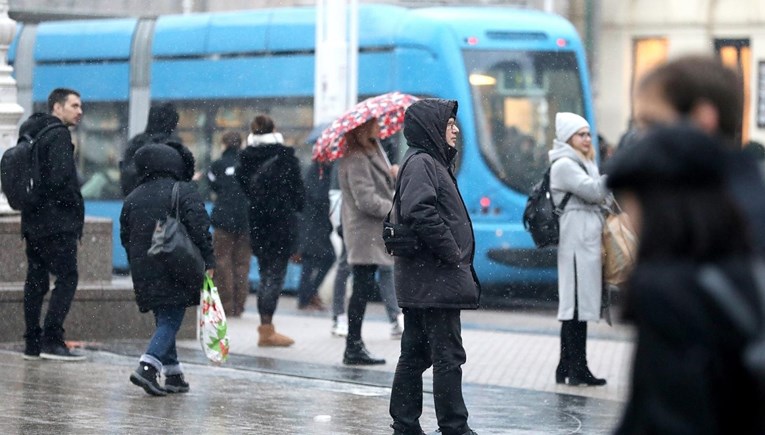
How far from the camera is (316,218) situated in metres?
14.7

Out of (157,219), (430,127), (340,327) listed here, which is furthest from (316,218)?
(430,127)

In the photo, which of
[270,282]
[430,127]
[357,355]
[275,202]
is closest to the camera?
[430,127]

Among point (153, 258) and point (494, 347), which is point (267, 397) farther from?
point (494, 347)

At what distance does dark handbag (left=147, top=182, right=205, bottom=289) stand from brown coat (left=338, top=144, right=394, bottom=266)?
6.32 feet

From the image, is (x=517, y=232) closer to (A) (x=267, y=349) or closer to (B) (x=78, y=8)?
(A) (x=267, y=349)

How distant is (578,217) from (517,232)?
282 inches

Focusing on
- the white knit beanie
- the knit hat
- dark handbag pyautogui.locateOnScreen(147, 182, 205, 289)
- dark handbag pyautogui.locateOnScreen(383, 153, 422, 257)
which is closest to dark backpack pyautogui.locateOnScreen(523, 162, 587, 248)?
the white knit beanie

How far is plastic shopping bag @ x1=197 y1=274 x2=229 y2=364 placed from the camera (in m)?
8.95

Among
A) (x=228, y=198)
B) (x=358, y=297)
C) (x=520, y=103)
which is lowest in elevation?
(x=358, y=297)

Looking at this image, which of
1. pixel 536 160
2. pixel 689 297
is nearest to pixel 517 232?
pixel 536 160

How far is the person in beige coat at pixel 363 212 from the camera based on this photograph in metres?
10.5

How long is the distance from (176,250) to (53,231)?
1.67 m

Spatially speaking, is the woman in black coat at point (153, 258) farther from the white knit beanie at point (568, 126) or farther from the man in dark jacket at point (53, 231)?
the white knit beanie at point (568, 126)

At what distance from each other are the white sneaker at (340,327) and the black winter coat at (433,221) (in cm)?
514
